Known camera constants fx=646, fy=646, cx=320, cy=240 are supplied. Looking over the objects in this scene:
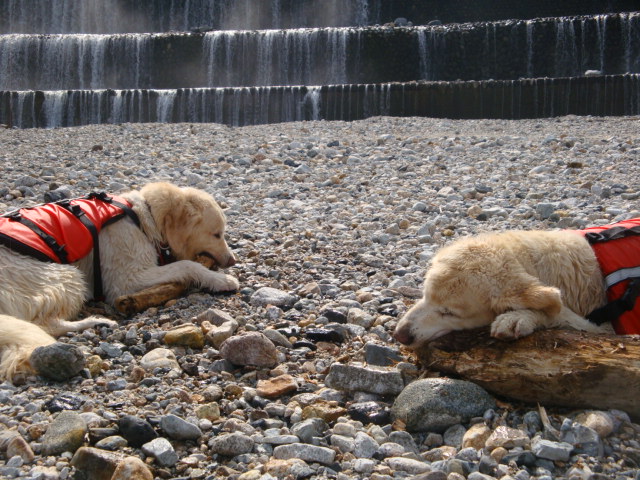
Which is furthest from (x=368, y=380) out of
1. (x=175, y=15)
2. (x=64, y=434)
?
(x=175, y=15)

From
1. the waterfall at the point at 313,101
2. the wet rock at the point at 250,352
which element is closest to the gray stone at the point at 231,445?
the wet rock at the point at 250,352

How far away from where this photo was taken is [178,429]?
2.77 meters

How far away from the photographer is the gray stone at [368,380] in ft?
10.5

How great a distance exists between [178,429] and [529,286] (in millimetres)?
1883

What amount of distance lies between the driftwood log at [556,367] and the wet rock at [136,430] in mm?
1454

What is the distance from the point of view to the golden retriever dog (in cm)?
418

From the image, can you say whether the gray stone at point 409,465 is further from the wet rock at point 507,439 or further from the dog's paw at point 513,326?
the dog's paw at point 513,326

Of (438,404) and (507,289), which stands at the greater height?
(507,289)

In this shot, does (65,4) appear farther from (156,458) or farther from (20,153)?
(156,458)

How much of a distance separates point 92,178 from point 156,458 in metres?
7.06

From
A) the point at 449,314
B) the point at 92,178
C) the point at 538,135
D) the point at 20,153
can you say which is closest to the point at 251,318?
the point at 449,314

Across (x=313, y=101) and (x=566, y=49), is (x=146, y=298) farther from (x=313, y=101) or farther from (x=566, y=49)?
(x=566, y=49)

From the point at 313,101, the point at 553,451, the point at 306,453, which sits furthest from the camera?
the point at 313,101

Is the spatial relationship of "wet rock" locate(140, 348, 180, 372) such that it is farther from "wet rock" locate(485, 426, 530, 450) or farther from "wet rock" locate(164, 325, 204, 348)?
"wet rock" locate(485, 426, 530, 450)
